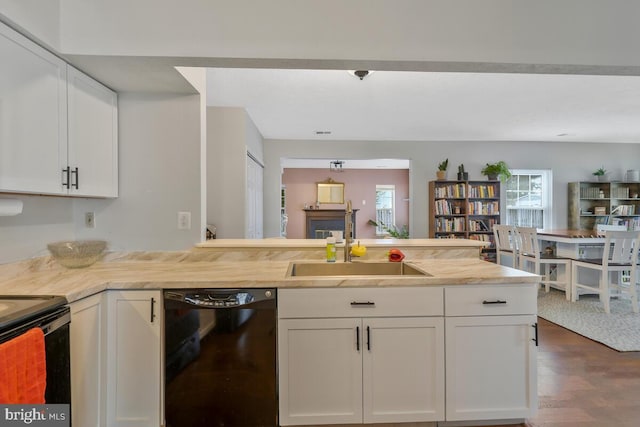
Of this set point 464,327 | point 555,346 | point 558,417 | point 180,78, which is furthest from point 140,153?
point 555,346

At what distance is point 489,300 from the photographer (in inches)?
66.6

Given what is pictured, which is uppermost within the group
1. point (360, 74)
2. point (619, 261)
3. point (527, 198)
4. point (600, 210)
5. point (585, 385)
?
point (360, 74)

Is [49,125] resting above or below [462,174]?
below

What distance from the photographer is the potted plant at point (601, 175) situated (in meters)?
5.73

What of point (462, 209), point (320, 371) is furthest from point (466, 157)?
point (320, 371)

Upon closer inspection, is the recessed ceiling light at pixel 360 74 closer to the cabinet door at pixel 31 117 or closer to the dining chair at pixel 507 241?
the cabinet door at pixel 31 117

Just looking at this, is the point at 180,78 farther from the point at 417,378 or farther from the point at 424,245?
the point at 417,378

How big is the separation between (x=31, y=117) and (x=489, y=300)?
8.13ft

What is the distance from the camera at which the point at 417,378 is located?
1.68 m

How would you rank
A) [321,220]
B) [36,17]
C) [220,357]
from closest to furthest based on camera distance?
[36,17], [220,357], [321,220]

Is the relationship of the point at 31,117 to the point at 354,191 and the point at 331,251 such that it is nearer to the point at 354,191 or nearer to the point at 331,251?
the point at 331,251

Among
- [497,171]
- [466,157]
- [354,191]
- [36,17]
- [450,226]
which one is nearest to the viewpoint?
[36,17]

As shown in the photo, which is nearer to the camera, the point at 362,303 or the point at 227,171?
the point at 362,303

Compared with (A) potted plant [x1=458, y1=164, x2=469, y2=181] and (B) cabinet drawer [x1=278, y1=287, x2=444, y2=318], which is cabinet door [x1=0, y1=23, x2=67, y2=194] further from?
(A) potted plant [x1=458, y1=164, x2=469, y2=181]
